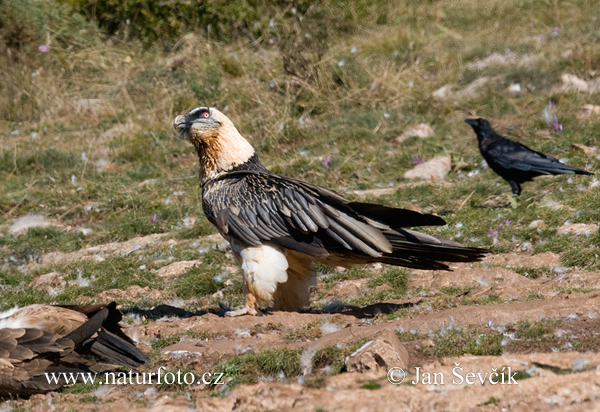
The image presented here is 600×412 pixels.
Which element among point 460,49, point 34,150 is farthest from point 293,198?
point 460,49

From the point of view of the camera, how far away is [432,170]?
9.16 m

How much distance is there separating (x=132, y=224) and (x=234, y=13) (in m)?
6.39

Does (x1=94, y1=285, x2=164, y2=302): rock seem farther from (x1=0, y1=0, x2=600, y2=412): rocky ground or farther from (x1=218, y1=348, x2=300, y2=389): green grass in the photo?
(x1=218, y1=348, x2=300, y2=389): green grass

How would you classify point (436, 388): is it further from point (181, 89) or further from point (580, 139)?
point (181, 89)

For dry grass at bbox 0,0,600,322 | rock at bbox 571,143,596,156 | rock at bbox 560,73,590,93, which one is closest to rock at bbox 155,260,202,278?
dry grass at bbox 0,0,600,322

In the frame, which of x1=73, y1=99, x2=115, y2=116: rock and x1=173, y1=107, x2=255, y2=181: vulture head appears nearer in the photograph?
x1=173, y1=107, x2=255, y2=181: vulture head

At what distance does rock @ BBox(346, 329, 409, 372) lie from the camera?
3889mm

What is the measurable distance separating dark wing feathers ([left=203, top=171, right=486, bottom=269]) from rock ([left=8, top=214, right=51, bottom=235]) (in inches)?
147

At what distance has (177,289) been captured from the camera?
22.2 ft

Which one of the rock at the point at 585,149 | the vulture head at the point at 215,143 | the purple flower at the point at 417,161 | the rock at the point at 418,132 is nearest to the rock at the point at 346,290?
the vulture head at the point at 215,143

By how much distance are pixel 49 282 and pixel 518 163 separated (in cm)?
461

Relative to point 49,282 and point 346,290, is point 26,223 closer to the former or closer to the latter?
→ point 49,282

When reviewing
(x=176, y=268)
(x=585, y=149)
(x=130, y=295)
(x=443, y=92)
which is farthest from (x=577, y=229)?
(x=443, y=92)

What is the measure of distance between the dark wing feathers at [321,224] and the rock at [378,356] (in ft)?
4.39
